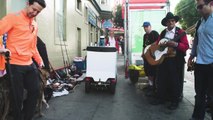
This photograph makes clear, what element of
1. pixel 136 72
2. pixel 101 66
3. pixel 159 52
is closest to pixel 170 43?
pixel 159 52

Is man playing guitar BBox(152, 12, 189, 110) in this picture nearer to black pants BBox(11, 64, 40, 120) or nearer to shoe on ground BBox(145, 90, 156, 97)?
shoe on ground BBox(145, 90, 156, 97)

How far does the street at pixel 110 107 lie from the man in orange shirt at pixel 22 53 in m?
1.29

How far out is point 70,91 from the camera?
8172mm

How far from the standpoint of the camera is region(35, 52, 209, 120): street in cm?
563

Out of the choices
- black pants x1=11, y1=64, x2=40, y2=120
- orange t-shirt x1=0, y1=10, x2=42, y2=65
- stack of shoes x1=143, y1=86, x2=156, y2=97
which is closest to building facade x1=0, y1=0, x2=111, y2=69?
orange t-shirt x1=0, y1=10, x2=42, y2=65

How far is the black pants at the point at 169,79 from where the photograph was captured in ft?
20.7

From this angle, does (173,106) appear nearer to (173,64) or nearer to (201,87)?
(173,64)

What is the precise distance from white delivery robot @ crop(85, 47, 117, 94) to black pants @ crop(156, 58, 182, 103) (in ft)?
4.90

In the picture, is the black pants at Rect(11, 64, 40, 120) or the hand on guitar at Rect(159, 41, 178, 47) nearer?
the black pants at Rect(11, 64, 40, 120)

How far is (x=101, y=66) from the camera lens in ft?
25.8

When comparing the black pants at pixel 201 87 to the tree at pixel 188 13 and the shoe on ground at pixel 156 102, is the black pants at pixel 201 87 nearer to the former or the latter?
the shoe on ground at pixel 156 102

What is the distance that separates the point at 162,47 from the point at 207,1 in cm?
186

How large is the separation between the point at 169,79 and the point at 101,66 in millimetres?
2050

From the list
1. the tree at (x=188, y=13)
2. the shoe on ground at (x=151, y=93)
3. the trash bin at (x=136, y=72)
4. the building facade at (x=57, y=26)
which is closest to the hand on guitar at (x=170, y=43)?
the shoe on ground at (x=151, y=93)
